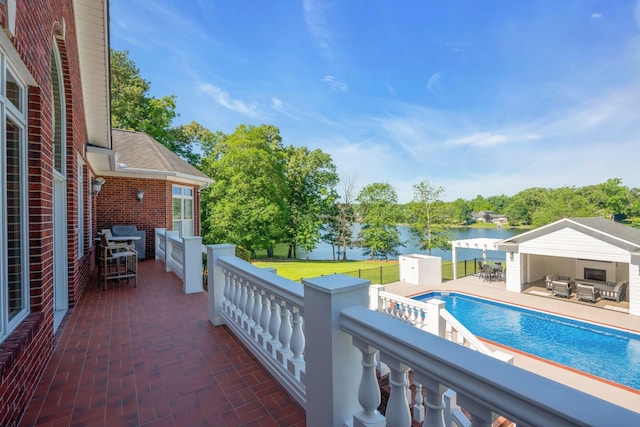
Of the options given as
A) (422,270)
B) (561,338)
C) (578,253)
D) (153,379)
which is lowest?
(561,338)

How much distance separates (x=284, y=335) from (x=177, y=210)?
469 inches

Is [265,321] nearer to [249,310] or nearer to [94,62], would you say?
[249,310]

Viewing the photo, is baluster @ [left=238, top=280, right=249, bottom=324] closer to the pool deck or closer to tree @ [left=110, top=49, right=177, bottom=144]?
the pool deck

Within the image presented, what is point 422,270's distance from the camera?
16.2 meters

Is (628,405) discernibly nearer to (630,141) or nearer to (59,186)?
(59,186)

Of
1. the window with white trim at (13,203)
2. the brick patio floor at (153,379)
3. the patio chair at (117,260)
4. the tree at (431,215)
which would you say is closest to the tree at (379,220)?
the tree at (431,215)

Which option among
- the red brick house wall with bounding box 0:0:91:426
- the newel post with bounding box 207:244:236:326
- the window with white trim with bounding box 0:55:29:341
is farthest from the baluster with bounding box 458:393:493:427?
the newel post with bounding box 207:244:236:326

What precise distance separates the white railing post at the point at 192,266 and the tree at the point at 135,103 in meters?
20.0

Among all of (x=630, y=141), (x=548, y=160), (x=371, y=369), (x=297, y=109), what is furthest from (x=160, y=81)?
(x=630, y=141)

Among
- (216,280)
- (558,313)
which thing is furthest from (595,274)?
Answer: (216,280)

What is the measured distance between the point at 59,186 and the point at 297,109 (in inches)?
1133

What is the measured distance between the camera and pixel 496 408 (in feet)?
3.43

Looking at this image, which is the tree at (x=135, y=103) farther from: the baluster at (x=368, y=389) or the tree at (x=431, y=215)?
the baluster at (x=368, y=389)

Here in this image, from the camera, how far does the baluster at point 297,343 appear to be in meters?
2.68
